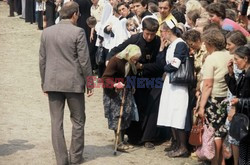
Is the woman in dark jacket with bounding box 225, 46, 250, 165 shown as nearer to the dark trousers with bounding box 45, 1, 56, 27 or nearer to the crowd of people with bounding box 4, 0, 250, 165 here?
the crowd of people with bounding box 4, 0, 250, 165

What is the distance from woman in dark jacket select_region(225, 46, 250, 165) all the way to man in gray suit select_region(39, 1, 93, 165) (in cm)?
184

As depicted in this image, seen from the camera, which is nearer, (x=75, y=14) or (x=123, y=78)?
(x=75, y=14)

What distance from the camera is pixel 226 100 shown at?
741 centimetres

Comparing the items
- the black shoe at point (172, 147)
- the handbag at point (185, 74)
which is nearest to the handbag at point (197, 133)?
the handbag at point (185, 74)

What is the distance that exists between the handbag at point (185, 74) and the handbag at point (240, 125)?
4.70 feet

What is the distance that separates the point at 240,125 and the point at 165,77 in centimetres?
201

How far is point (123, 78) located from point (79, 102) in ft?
3.08

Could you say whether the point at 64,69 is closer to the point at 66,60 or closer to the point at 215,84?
the point at 66,60

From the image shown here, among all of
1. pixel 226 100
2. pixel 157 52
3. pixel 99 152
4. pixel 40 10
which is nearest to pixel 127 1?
pixel 157 52

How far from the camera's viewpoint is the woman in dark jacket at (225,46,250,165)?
6.77 metres

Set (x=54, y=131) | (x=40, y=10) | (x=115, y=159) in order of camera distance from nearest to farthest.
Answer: (x=54, y=131) < (x=115, y=159) < (x=40, y=10)

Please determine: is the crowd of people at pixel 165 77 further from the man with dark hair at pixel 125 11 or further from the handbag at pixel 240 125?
the man with dark hair at pixel 125 11

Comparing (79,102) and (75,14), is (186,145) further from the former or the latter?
(75,14)

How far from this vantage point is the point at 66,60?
7.61 meters
